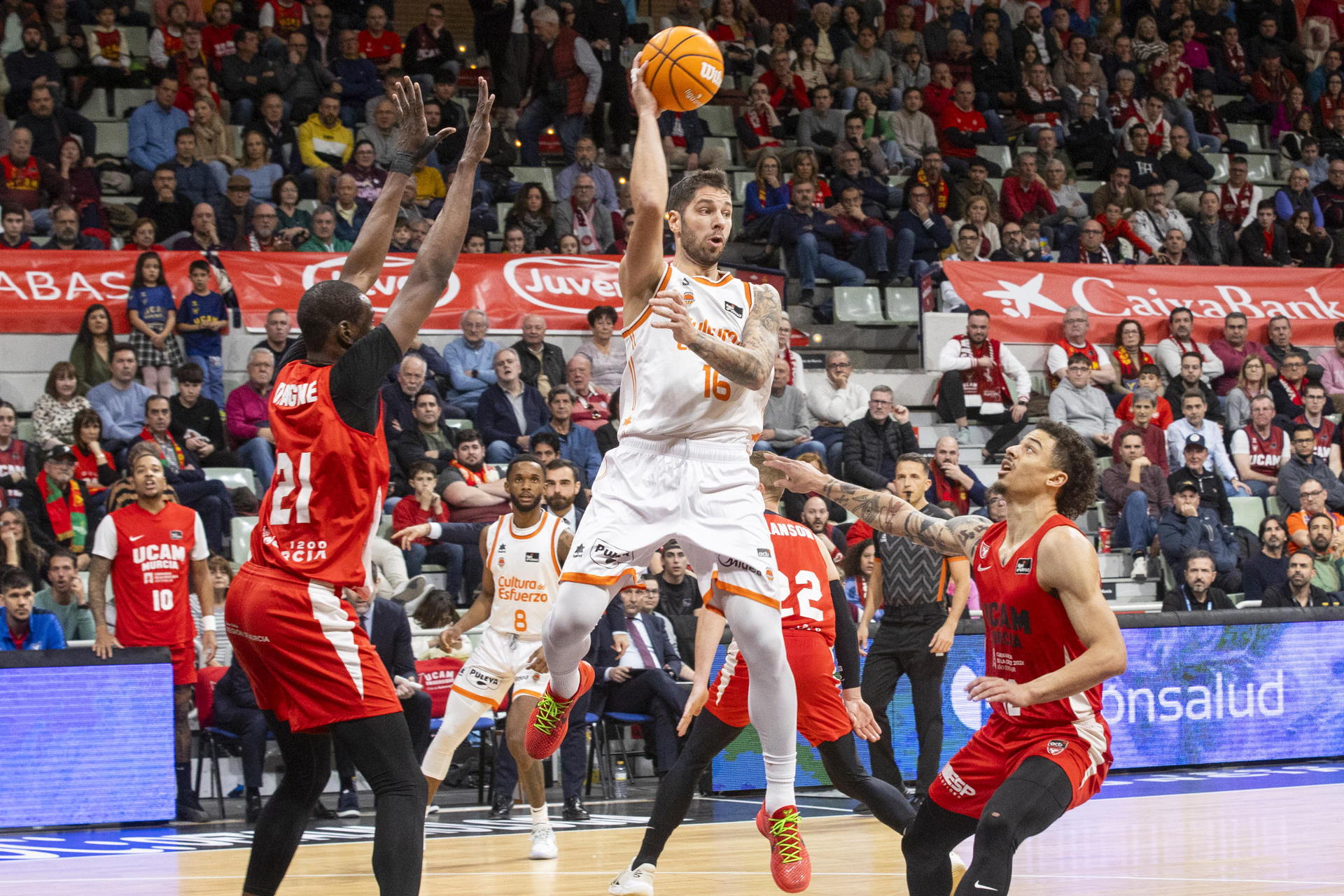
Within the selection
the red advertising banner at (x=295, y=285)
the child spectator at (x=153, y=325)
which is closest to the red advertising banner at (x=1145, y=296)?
the red advertising banner at (x=295, y=285)

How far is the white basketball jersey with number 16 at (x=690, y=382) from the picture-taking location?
5.52m

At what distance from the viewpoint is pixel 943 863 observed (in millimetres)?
5105

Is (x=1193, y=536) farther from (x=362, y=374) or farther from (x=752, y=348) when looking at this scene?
(x=362, y=374)

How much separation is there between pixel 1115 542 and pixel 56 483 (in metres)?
9.66

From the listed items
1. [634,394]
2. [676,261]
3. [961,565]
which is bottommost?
[961,565]

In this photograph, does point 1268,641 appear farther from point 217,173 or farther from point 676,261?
point 217,173

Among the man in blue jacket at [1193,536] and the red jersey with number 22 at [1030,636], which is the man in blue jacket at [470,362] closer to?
the man in blue jacket at [1193,536]

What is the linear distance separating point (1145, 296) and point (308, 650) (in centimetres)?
1432

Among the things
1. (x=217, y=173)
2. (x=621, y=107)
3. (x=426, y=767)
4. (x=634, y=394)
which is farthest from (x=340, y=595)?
(x=621, y=107)

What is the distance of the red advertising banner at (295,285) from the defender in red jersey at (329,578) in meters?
8.36

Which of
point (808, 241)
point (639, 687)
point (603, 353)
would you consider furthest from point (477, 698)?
point (808, 241)

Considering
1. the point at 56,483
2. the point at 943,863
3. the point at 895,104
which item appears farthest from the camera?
the point at 895,104

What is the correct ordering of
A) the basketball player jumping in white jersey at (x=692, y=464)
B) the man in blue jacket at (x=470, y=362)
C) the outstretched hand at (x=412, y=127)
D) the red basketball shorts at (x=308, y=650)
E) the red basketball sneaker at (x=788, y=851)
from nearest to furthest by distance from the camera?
1. the red basketball shorts at (x=308, y=650)
2. the outstretched hand at (x=412, y=127)
3. the basketball player jumping in white jersey at (x=692, y=464)
4. the red basketball sneaker at (x=788, y=851)
5. the man in blue jacket at (x=470, y=362)

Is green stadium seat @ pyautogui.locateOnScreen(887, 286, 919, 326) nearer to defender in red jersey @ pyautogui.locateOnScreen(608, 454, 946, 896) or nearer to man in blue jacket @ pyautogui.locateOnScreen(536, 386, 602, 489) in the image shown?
man in blue jacket @ pyautogui.locateOnScreen(536, 386, 602, 489)
